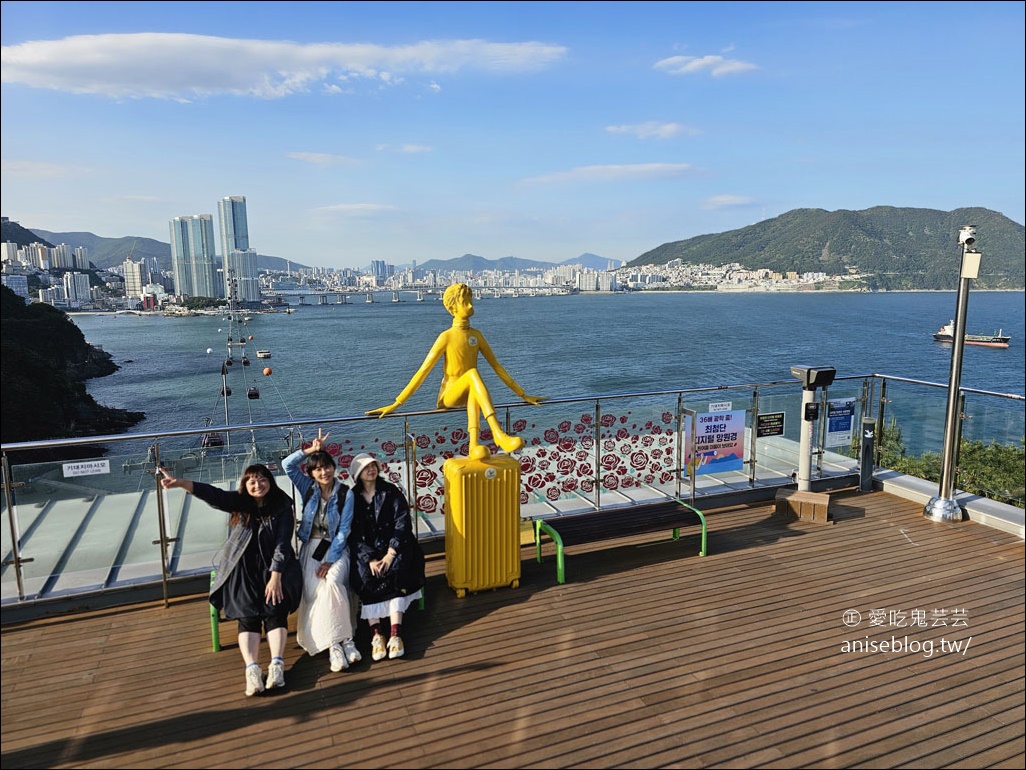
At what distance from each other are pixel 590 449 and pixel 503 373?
1294 mm

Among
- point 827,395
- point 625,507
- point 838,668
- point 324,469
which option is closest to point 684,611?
point 838,668

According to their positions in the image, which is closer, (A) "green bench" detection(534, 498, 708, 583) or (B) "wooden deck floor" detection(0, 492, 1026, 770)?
(B) "wooden deck floor" detection(0, 492, 1026, 770)

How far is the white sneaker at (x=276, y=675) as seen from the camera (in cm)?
342

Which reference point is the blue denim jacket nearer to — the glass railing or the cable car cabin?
the glass railing

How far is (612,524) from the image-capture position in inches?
199

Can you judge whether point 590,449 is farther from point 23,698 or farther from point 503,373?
point 23,698

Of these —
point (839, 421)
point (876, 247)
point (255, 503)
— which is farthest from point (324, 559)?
point (876, 247)

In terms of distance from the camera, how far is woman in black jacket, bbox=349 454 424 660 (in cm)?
389

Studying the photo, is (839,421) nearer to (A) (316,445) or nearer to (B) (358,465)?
(B) (358,465)

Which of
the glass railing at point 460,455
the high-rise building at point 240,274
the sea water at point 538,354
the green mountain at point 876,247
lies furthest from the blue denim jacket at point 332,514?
the high-rise building at point 240,274

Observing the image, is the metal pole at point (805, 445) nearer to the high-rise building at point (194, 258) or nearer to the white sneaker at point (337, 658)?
the white sneaker at point (337, 658)

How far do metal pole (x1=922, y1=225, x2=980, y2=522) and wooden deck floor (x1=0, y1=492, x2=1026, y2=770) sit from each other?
974 mm

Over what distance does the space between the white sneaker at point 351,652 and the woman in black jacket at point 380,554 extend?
0.12 metres

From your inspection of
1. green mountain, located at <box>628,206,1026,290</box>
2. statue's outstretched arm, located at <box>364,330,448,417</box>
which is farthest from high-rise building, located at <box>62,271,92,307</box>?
statue's outstretched arm, located at <box>364,330,448,417</box>
